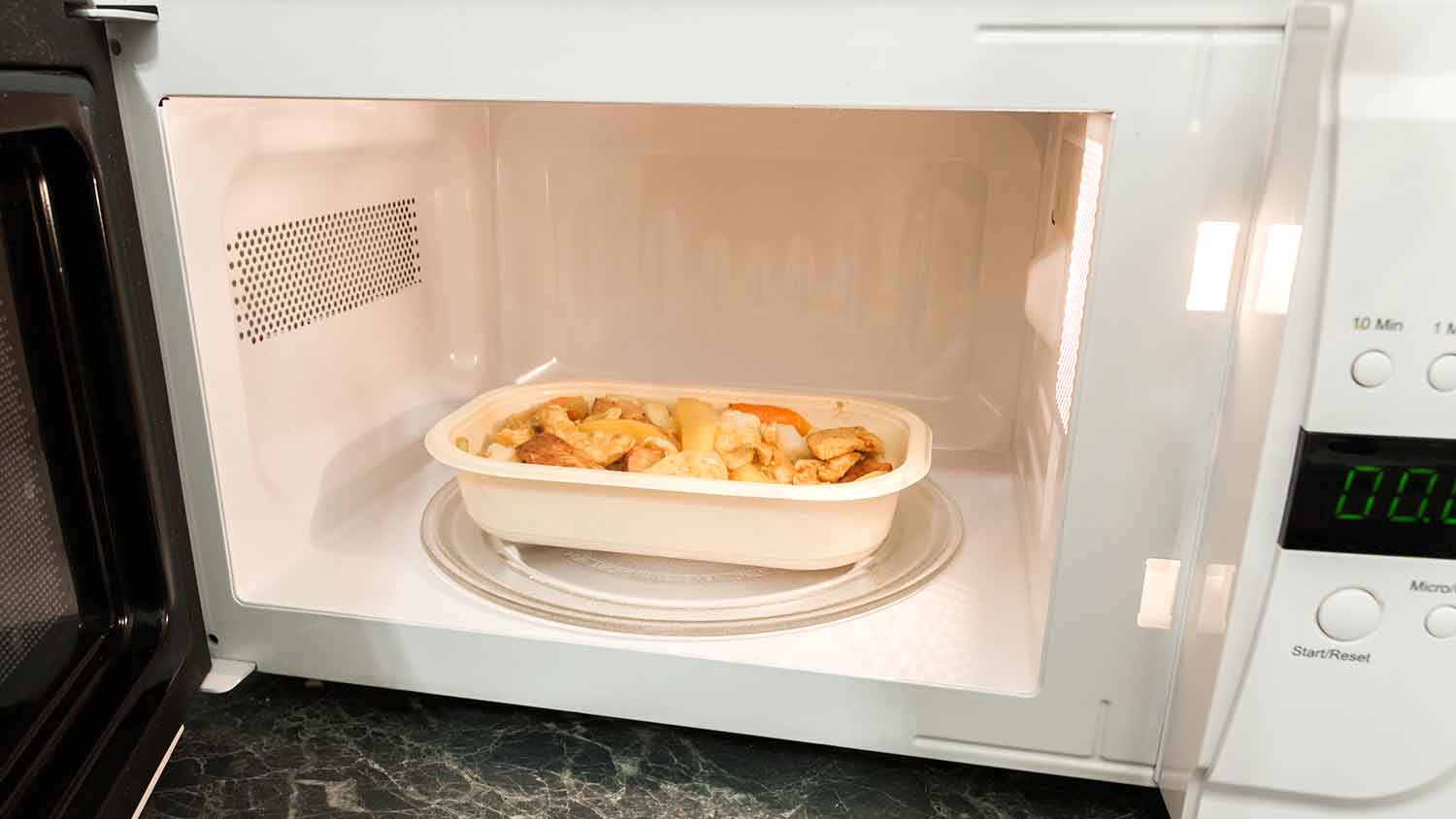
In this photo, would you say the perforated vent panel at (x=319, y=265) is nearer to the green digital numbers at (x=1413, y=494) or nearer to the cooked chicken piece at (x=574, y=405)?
the cooked chicken piece at (x=574, y=405)

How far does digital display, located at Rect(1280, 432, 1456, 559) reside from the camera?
0.44 metres

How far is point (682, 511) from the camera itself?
700 millimetres

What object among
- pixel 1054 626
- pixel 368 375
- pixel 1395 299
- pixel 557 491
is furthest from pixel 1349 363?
pixel 368 375

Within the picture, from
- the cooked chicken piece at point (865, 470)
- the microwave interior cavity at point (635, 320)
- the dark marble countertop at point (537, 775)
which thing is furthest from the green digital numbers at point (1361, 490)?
the cooked chicken piece at point (865, 470)

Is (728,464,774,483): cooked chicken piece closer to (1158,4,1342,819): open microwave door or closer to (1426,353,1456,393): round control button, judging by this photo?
(1158,4,1342,819): open microwave door

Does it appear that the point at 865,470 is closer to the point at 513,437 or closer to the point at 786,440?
the point at 786,440

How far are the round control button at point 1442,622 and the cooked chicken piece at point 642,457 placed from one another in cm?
50

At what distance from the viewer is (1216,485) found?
51cm

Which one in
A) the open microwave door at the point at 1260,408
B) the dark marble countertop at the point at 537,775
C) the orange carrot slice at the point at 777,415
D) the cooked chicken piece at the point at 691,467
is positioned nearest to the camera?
the open microwave door at the point at 1260,408

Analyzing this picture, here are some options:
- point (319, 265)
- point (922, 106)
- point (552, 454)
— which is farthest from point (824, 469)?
point (319, 265)

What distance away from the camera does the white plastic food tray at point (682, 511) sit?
68cm

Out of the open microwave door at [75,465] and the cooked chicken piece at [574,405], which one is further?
the cooked chicken piece at [574,405]

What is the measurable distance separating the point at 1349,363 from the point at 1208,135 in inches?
5.0

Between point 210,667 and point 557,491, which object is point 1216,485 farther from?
point 210,667
